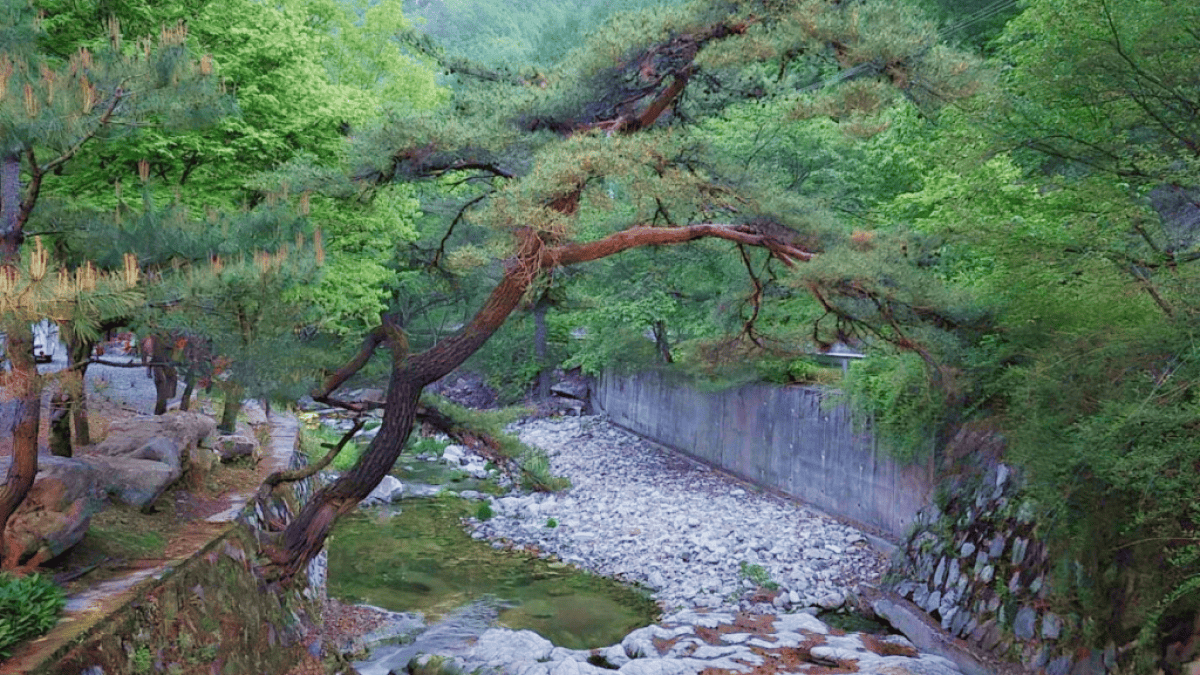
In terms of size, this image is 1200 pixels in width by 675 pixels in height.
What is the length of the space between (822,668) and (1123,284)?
375 cm

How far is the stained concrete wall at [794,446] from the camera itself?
9.60m

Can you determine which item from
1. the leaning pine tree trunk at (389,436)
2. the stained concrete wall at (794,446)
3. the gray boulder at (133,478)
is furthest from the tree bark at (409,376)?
the stained concrete wall at (794,446)

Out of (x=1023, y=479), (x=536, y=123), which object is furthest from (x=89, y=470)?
(x=1023, y=479)

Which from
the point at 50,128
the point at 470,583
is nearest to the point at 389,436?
the point at 50,128

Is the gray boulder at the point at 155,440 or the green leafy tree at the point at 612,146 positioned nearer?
the green leafy tree at the point at 612,146

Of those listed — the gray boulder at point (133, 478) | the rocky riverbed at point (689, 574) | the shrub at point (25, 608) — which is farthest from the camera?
the rocky riverbed at point (689, 574)

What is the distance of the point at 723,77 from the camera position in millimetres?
7258

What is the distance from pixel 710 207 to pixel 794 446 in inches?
239

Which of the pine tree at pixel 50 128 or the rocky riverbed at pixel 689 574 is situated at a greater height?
the pine tree at pixel 50 128

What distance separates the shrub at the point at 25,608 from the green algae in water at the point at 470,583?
445 cm

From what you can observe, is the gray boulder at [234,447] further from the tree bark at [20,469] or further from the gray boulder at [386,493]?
the tree bark at [20,469]

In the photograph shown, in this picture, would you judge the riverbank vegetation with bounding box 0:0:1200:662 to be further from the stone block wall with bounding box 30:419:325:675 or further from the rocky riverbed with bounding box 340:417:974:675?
the rocky riverbed with bounding box 340:417:974:675

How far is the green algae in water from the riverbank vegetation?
2.47 m

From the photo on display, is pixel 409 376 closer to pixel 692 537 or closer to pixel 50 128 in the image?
pixel 50 128
